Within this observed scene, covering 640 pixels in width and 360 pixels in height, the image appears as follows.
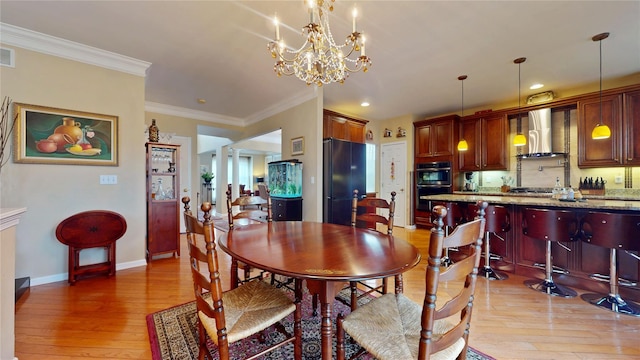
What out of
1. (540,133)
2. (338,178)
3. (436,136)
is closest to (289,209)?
(338,178)

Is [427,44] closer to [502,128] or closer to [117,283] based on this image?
[502,128]

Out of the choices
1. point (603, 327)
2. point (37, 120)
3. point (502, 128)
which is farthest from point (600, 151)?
point (37, 120)

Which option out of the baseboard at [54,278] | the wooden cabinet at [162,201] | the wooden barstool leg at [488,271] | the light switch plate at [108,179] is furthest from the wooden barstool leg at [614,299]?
the light switch plate at [108,179]

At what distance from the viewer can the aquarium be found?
428cm

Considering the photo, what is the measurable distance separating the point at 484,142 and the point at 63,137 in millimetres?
6569

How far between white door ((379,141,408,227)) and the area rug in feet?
13.8

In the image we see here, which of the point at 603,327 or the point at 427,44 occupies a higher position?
the point at 427,44

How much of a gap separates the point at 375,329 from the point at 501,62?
373 centimetres

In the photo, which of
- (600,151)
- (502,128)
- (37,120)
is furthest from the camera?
(502,128)

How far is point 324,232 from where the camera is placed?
1836 millimetres

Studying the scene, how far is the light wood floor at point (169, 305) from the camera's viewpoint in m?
1.63

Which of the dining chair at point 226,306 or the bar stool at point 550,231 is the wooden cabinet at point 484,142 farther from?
the dining chair at point 226,306

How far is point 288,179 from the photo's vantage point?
14.5 ft

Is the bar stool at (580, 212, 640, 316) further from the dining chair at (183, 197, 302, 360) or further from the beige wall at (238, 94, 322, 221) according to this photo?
the beige wall at (238, 94, 322, 221)
